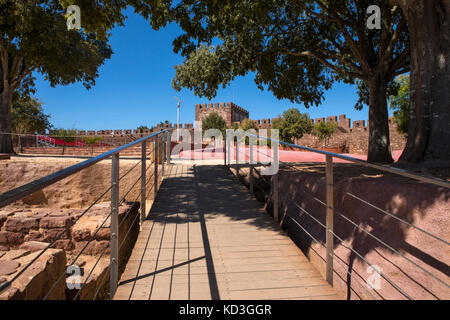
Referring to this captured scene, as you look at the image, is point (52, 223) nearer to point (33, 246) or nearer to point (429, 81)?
point (33, 246)

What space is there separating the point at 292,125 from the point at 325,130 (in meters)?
3.92

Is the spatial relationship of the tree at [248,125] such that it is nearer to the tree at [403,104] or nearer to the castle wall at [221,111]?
the castle wall at [221,111]

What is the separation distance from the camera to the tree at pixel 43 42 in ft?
20.6

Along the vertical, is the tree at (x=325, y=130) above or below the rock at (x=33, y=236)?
above

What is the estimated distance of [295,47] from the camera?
9.70 m

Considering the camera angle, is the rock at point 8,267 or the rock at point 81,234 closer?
the rock at point 8,267

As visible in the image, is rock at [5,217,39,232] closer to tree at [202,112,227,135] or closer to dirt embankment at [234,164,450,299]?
dirt embankment at [234,164,450,299]

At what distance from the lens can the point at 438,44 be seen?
4.97 m

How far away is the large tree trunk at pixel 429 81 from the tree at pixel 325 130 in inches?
1055

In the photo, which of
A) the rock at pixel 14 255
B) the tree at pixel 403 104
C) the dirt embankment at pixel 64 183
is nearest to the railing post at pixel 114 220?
the rock at pixel 14 255

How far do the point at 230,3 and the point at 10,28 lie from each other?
1000 centimetres

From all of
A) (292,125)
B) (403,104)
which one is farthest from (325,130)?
(403,104)

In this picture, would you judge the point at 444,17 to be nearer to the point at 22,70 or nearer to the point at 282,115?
the point at 22,70

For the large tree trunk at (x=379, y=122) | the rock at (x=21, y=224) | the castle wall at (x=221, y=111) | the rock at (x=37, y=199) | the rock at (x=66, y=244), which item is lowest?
the rock at (x=37, y=199)
